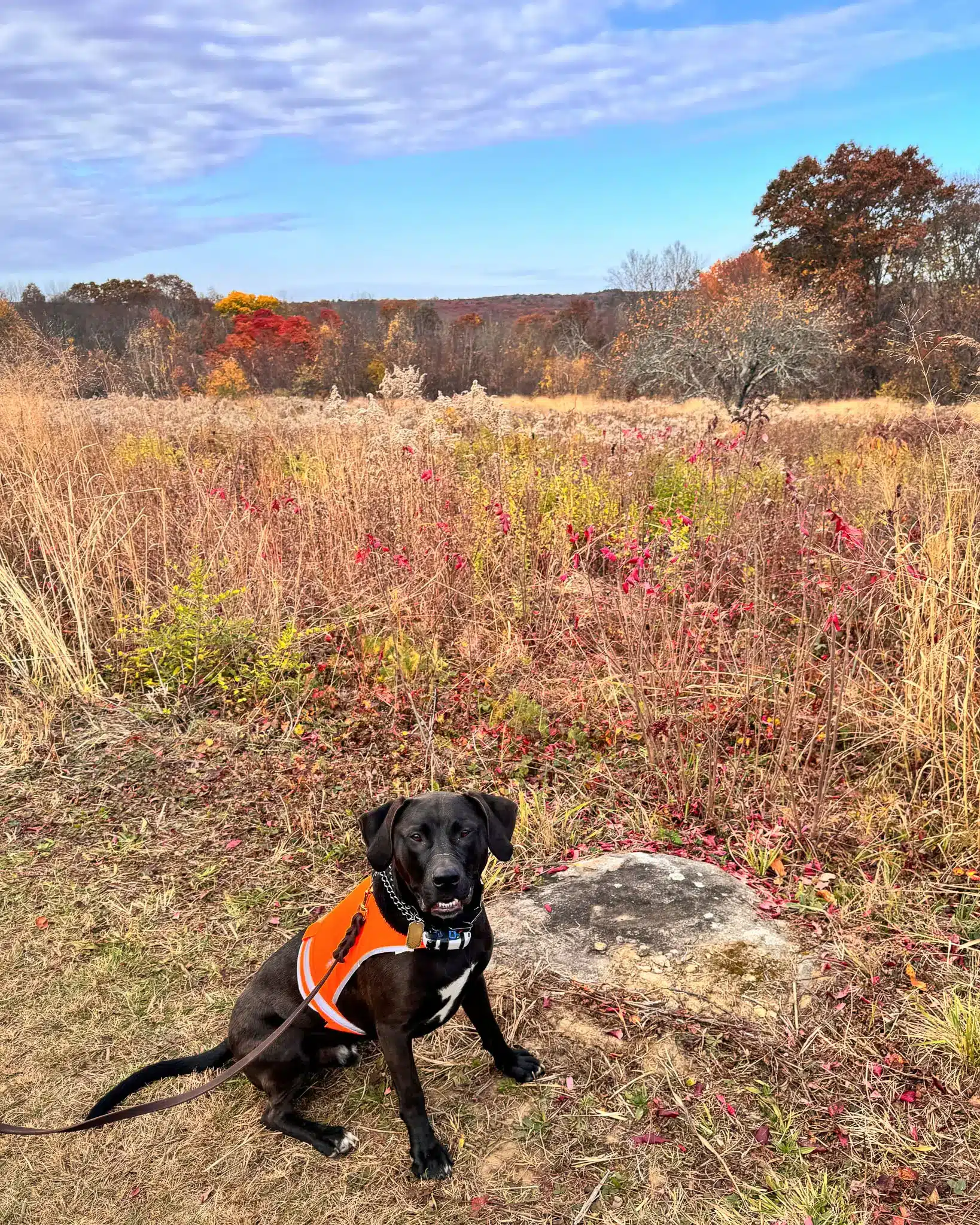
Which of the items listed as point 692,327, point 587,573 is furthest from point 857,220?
point 587,573

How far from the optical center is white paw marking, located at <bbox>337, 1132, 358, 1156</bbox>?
208 centimetres

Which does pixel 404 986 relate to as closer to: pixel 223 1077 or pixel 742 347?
pixel 223 1077

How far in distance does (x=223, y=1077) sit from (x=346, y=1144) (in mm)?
541

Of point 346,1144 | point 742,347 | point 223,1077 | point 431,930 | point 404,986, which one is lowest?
point 346,1144

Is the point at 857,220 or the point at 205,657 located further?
the point at 857,220

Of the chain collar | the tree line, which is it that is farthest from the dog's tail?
the tree line

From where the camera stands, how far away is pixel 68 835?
145 inches

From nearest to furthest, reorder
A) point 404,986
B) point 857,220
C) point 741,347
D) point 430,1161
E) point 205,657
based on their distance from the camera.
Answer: point 404,986 < point 430,1161 < point 205,657 < point 741,347 < point 857,220

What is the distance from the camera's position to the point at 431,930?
1.91 meters

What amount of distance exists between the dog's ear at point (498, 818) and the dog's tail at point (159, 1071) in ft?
3.46

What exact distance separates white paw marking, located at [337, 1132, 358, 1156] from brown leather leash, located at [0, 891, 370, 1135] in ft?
1.15

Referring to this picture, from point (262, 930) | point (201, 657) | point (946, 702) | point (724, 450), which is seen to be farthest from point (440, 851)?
point (724, 450)

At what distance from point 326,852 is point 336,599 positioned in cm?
200

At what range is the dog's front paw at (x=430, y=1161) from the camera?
197cm
